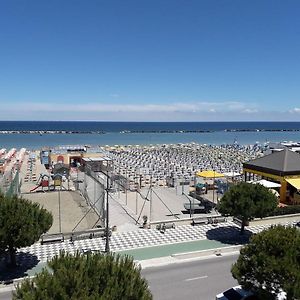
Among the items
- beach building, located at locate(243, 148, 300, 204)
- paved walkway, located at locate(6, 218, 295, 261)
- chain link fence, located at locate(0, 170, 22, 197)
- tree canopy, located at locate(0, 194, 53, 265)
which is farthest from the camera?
beach building, located at locate(243, 148, 300, 204)

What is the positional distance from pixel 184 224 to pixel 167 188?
1382 cm

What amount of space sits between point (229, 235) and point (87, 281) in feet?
50.9

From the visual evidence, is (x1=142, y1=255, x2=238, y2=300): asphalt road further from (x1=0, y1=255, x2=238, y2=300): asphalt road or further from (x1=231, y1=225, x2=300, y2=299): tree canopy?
(x1=231, y1=225, x2=300, y2=299): tree canopy

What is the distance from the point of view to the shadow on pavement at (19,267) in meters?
16.4

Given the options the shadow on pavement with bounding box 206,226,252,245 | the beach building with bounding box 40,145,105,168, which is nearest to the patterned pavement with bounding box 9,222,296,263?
the shadow on pavement with bounding box 206,226,252,245

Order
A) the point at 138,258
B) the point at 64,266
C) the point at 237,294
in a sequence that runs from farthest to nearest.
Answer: the point at 138,258 < the point at 237,294 < the point at 64,266

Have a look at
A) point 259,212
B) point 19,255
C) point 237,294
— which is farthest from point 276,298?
point 19,255

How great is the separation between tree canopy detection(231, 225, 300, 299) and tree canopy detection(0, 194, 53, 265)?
28.5ft

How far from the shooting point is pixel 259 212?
2150cm

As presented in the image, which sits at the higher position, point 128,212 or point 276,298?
point 276,298

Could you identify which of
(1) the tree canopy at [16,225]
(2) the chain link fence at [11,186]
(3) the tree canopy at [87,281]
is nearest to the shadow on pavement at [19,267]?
(1) the tree canopy at [16,225]

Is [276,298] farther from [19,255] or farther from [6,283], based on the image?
[19,255]

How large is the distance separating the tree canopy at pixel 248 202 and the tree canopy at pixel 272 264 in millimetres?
8538

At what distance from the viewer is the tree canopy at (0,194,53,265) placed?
617 inches
